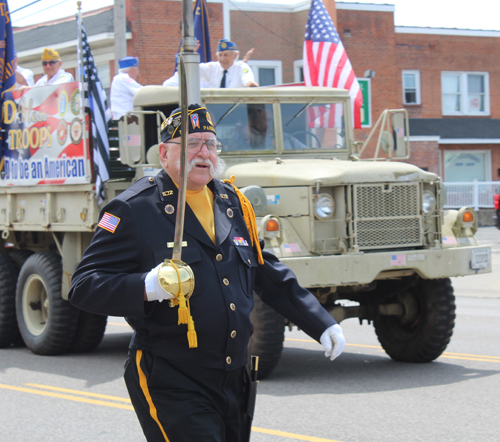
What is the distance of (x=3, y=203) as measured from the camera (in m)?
9.64


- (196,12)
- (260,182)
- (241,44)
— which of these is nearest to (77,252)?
(260,182)

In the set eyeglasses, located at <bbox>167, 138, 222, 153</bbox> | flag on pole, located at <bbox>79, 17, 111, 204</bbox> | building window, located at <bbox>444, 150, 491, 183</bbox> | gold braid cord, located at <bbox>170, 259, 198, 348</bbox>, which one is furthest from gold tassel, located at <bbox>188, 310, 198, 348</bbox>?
building window, located at <bbox>444, 150, 491, 183</bbox>

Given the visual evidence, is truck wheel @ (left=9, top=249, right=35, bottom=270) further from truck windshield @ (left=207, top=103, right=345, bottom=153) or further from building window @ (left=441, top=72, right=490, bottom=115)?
building window @ (left=441, top=72, right=490, bottom=115)

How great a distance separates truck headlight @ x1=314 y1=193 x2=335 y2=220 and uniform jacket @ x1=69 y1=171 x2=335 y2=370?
404 cm

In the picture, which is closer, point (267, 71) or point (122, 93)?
point (122, 93)

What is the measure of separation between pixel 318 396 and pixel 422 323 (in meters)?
1.72

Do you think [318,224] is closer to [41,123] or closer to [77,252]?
[77,252]

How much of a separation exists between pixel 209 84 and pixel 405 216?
10.2 feet

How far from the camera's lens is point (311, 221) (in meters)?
7.34

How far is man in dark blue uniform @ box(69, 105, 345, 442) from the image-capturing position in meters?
3.08

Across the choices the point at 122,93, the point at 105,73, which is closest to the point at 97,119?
the point at 122,93

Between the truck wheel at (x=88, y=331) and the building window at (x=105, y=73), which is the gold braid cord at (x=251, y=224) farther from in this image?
the building window at (x=105, y=73)

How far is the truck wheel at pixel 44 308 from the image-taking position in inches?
340

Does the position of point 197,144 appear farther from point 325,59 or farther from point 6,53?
point 325,59
